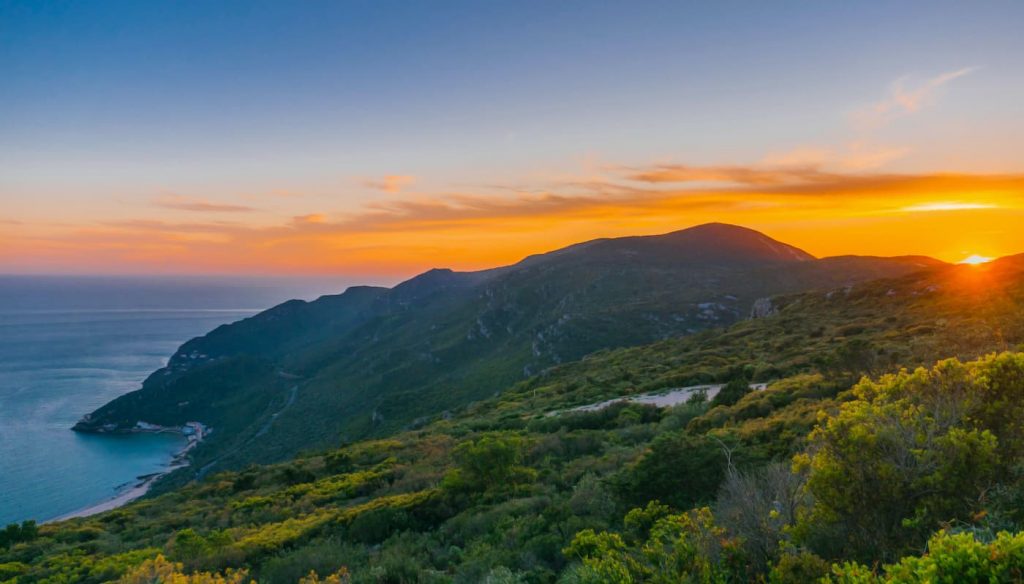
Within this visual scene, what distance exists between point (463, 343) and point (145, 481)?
49.3 meters

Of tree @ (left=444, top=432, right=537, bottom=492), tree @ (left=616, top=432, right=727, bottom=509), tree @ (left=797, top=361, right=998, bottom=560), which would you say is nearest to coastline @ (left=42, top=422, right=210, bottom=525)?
tree @ (left=444, top=432, right=537, bottom=492)

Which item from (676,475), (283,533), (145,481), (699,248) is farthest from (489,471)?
(699,248)

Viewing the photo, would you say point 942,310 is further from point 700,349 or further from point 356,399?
point 356,399

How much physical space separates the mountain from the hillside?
2618cm

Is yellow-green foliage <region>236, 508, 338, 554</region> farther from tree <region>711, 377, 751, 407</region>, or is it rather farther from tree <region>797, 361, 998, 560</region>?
tree <region>711, 377, 751, 407</region>

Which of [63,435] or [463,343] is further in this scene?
[463,343]

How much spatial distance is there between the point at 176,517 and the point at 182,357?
147 m

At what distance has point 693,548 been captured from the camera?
438 cm

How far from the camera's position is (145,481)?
66062mm

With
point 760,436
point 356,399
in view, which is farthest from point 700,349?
point 356,399

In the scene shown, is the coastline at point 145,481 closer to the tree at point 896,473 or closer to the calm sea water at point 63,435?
the calm sea water at point 63,435

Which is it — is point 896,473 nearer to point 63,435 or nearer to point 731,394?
point 731,394

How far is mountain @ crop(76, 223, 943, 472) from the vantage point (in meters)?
→ 64.0

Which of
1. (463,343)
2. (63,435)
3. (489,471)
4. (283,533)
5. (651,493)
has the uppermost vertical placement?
(651,493)
